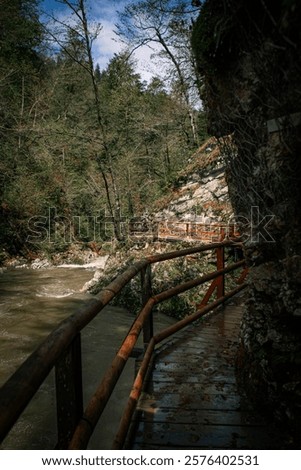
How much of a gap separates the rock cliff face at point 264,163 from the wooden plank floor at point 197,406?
0.66ft

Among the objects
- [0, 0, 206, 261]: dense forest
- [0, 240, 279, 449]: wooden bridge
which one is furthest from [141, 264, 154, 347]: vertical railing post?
[0, 0, 206, 261]: dense forest

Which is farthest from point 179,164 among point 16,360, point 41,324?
Result: point 16,360

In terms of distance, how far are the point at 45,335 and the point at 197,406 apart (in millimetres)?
6805

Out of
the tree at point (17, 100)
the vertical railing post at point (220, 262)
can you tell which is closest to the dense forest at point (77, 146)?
the tree at point (17, 100)

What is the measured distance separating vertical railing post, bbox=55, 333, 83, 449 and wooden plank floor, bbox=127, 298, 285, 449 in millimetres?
1061

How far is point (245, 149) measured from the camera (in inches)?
115

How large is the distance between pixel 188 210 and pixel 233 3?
14.3 metres

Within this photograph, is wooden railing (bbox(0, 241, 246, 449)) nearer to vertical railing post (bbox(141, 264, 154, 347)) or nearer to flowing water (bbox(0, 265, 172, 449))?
Result: vertical railing post (bbox(141, 264, 154, 347))

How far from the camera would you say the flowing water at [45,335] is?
500 cm

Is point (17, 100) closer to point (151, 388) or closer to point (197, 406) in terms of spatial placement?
point (151, 388)

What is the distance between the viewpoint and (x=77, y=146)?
81.6 feet

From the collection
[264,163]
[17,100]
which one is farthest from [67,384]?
[17,100]

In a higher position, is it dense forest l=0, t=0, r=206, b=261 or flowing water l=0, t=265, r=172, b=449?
dense forest l=0, t=0, r=206, b=261

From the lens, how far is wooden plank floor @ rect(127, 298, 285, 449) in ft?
7.41
